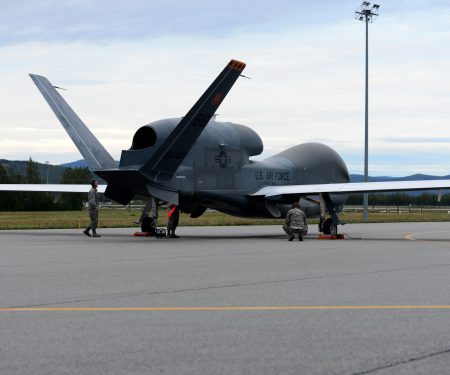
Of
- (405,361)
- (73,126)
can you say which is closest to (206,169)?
(73,126)

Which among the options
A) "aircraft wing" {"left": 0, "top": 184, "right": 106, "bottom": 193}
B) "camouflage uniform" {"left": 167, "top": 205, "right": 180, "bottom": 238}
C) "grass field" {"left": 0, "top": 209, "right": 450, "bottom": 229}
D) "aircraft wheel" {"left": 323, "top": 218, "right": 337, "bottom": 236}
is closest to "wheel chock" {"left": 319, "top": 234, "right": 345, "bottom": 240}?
"aircraft wheel" {"left": 323, "top": 218, "right": 337, "bottom": 236}

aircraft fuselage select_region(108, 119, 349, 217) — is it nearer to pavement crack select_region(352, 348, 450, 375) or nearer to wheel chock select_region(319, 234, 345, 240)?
wheel chock select_region(319, 234, 345, 240)

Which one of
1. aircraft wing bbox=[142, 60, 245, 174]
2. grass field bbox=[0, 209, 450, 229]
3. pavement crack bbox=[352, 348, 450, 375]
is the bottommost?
pavement crack bbox=[352, 348, 450, 375]

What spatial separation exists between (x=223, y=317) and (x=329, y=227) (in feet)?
64.9

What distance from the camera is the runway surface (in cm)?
577

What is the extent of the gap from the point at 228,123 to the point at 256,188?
247cm

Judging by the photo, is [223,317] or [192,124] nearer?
[223,317]

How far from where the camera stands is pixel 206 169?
25594 millimetres

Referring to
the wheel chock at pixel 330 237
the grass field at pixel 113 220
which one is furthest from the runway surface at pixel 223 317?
the grass field at pixel 113 220

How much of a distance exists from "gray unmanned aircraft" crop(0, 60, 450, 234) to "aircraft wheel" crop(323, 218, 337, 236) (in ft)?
0.11

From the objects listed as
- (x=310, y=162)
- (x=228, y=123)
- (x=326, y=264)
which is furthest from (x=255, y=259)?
(x=310, y=162)

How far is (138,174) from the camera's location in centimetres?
A: 2281

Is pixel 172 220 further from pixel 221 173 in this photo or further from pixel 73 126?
pixel 73 126

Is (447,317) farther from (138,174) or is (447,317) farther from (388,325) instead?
(138,174)
